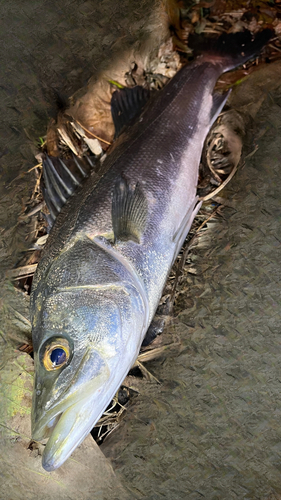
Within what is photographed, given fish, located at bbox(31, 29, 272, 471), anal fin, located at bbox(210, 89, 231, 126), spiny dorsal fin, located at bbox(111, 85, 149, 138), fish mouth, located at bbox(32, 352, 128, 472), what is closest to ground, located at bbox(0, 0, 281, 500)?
anal fin, located at bbox(210, 89, 231, 126)

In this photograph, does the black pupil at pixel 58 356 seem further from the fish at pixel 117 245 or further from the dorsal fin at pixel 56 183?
the dorsal fin at pixel 56 183

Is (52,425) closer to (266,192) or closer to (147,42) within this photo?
(266,192)

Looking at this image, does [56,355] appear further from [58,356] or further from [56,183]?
[56,183]

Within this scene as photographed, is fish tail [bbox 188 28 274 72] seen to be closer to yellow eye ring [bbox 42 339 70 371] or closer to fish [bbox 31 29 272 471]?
fish [bbox 31 29 272 471]

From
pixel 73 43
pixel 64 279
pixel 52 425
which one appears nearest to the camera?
pixel 52 425

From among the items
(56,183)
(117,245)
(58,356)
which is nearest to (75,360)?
(58,356)

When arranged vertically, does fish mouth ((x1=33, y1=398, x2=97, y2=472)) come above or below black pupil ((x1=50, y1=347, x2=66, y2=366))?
below

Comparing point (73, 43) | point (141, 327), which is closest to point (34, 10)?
point (73, 43)
